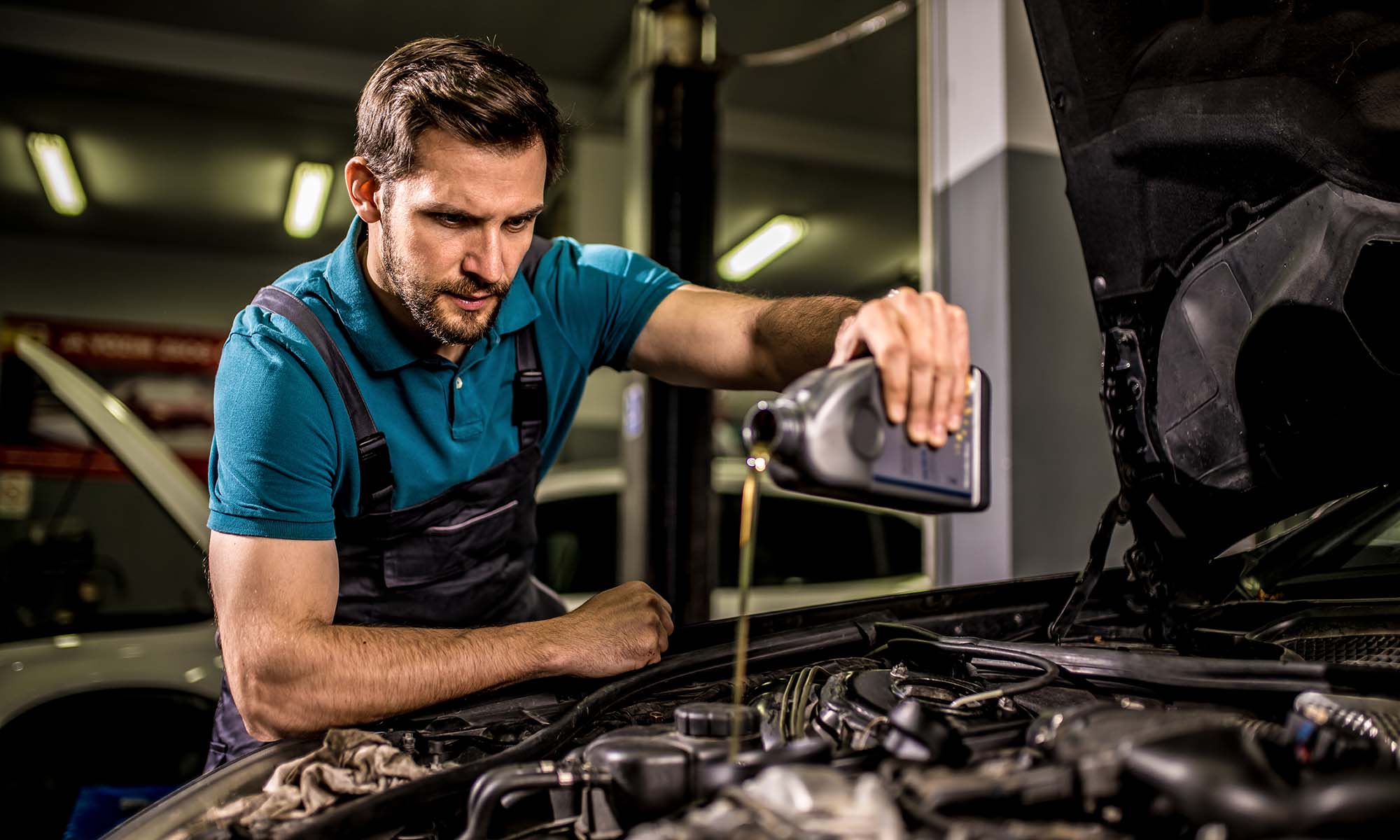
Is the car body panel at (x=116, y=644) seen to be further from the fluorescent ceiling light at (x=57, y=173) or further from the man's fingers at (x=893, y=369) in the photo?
the fluorescent ceiling light at (x=57, y=173)

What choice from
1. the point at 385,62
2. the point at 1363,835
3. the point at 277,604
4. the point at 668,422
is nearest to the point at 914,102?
the point at 668,422

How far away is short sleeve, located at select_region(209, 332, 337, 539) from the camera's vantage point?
51.9 inches

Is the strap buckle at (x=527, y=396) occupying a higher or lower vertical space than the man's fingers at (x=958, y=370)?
higher

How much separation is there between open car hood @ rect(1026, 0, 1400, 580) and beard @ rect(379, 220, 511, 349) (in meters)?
0.87

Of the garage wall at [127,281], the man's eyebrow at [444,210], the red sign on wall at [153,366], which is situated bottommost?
the man's eyebrow at [444,210]

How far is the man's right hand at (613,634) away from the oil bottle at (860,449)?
0.44m

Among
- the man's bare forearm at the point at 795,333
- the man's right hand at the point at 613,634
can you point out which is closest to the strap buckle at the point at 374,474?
the man's right hand at the point at 613,634

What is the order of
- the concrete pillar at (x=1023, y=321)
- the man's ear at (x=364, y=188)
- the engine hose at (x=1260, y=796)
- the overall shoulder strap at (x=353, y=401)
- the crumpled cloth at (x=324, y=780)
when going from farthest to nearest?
the concrete pillar at (x=1023, y=321), the man's ear at (x=364, y=188), the overall shoulder strap at (x=353, y=401), the crumpled cloth at (x=324, y=780), the engine hose at (x=1260, y=796)

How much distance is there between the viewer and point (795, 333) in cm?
155

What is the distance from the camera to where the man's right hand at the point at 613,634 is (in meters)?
1.26

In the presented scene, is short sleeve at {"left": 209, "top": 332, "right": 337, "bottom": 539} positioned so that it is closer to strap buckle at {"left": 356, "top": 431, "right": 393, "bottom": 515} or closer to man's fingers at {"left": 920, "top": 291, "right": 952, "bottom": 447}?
strap buckle at {"left": 356, "top": 431, "right": 393, "bottom": 515}

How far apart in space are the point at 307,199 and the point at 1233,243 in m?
7.18

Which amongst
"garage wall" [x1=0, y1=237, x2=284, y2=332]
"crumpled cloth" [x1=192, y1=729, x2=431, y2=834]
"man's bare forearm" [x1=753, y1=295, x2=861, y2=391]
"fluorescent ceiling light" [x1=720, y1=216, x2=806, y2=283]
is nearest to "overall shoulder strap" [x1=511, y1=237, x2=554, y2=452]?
"man's bare forearm" [x1=753, y1=295, x2=861, y2=391]

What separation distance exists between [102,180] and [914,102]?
574 cm
